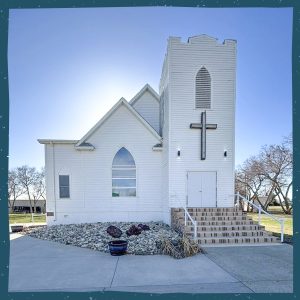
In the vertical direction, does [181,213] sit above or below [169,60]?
below

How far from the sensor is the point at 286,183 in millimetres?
27500

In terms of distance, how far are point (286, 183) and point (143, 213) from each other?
21.0 metres

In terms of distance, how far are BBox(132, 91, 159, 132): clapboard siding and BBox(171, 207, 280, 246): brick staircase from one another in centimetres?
688

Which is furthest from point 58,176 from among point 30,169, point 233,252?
point 30,169

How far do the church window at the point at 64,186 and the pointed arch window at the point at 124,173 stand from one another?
259 cm

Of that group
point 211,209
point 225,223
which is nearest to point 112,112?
point 211,209

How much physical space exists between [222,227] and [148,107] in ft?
30.5

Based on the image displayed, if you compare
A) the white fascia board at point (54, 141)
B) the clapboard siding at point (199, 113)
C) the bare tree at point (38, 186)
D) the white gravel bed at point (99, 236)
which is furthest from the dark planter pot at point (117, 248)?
the bare tree at point (38, 186)

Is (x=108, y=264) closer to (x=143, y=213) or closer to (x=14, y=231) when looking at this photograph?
(x=143, y=213)

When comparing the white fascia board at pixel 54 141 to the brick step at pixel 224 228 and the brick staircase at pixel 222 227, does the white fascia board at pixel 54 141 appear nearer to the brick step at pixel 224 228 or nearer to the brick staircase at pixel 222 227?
the brick staircase at pixel 222 227

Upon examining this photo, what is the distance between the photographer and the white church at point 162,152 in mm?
12086

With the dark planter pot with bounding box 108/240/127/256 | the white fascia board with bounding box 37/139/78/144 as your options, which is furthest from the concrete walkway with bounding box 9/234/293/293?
the white fascia board with bounding box 37/139/78/144

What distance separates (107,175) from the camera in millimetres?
13773

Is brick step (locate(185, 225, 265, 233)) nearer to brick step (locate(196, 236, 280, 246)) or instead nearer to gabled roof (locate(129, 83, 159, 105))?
brick step (locate(196, 236, 280, 246))
